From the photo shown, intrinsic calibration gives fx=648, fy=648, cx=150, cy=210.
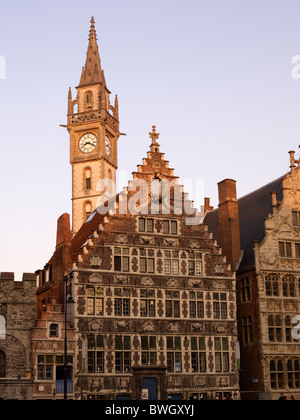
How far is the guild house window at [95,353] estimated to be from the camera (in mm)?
37969

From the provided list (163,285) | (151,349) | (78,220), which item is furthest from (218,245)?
(78,220)

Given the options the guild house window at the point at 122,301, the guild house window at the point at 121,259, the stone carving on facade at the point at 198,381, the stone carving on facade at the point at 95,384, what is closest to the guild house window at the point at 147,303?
the guild house window at the point at 122,301

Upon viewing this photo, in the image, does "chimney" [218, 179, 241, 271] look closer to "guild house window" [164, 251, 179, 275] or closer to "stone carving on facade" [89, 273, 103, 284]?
"guild house window" [164, 251, 179, 275]

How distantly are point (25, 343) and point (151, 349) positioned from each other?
7.82 meters

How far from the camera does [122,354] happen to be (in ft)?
128

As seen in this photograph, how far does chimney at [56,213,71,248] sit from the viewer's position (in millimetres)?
42281

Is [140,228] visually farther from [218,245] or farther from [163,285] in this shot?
[218,245]

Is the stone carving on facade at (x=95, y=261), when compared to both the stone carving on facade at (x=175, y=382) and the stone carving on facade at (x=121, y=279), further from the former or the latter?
the stone carving on facade at (x=175, y=382)

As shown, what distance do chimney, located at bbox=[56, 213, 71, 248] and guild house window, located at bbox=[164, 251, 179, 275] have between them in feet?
Result: 21.1

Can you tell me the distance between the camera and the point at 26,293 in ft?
123

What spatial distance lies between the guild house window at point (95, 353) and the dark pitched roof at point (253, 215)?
1195cm

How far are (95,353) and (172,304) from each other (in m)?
5.99

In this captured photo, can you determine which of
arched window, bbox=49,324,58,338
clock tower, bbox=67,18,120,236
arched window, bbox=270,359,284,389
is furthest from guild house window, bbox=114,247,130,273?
clock tower, bbox=67,18,120,236

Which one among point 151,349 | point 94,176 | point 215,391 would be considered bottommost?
point 215,391
